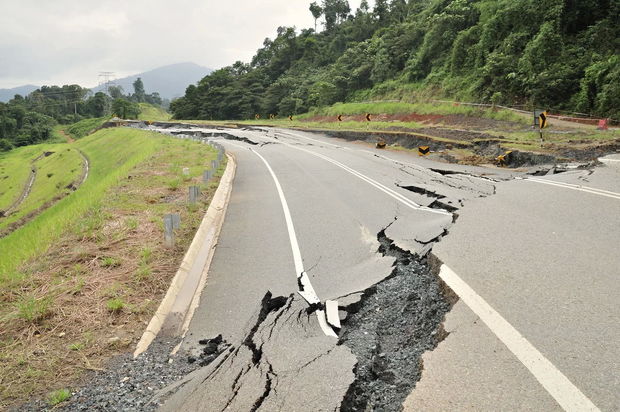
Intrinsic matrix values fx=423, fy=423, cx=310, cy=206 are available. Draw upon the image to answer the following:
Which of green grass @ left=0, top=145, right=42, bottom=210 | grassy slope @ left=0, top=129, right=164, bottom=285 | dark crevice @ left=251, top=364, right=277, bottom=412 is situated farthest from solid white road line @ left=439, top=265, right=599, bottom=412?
green grass @ left=0, top=145, right=42, bottom=210

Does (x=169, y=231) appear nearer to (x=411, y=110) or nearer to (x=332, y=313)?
(x=332, y=313)

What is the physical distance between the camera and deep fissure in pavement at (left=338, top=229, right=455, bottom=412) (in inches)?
132

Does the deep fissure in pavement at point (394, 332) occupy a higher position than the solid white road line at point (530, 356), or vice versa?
the solid white road line at point (530, 356)

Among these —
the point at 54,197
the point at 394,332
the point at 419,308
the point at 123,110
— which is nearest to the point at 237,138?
the point at 54,197

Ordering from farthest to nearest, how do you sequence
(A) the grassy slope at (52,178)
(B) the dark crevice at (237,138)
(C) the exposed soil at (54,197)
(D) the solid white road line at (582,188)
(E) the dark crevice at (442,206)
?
(A) the grassy slope at (52,178) → (B) the dark crevice at (237,138) → (C) the exposed soil at (54,197) → (E) the dark crevice at (442,206) → (D) the solid white road line at (582,188)

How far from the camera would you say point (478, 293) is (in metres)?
4.70

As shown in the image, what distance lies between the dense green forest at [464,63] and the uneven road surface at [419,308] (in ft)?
63.9

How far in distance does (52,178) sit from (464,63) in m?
45.6

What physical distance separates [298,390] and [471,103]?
108ft

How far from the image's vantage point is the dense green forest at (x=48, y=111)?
96125 millimetres

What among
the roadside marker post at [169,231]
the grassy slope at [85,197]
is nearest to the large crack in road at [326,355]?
the roadside marker post at [169,231]

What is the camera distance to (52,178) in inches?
1907

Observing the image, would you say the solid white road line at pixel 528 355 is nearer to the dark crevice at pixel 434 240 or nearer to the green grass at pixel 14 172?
the dark crevice at pixel 434 240

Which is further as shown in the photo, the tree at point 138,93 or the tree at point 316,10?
the tree at point 138,93
